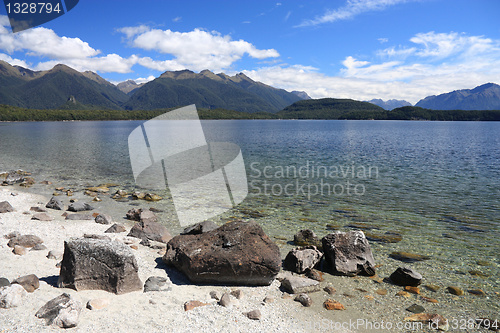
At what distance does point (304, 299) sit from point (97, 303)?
540cm

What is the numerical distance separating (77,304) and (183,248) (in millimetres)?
3474

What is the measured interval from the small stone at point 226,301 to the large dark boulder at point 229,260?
1056 mm

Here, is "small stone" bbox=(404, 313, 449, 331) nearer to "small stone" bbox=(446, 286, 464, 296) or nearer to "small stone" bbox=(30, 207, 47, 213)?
"small stone" bbox=(446, 286, 464, 296)

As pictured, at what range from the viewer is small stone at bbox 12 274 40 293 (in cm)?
741

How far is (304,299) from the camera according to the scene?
8430 millimetres

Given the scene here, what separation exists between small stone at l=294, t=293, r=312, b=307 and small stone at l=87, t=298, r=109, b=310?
5.07 metres

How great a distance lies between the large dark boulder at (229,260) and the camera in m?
9.10

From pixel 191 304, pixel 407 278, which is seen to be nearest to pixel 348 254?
pixel 407 278

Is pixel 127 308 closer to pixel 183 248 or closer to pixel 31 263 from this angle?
pixel 183 248

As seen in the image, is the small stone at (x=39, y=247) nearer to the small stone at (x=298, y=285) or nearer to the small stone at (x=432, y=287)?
the small stone at (x=298, y=285)

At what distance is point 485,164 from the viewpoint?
37781 millimetres

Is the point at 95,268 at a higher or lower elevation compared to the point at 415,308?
higher

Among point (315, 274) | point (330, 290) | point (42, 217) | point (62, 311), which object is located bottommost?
point (330, 290)

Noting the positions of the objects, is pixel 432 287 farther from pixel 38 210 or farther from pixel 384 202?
pixel 38 210
